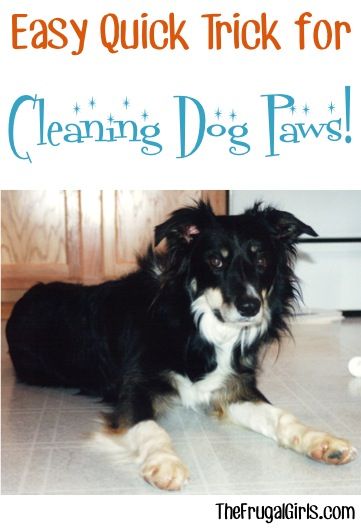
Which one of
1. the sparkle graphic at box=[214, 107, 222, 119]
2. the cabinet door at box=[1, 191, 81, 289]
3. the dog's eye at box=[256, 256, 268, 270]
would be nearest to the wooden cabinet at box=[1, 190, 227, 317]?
the cabinet door at box=[1, 191, 81, 289]

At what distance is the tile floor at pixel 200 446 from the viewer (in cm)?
179

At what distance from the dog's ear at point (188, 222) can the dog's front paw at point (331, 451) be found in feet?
2.77

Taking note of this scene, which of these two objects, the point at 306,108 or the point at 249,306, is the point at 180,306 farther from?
the point at 306,108

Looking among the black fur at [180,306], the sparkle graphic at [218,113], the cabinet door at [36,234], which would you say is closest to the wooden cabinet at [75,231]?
the cabinet door at [36,234]

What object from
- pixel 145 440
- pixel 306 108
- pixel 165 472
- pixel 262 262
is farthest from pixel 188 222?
pixel 165 472

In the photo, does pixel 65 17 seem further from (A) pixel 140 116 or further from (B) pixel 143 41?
(A) pixel 140 116

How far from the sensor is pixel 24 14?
71.9 inches

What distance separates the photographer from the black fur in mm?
2195

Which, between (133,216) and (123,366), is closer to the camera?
(123,366)

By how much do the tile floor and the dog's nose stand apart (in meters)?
0.44

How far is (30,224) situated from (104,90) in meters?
2.74

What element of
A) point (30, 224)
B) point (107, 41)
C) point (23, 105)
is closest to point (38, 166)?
point (23, 105)
